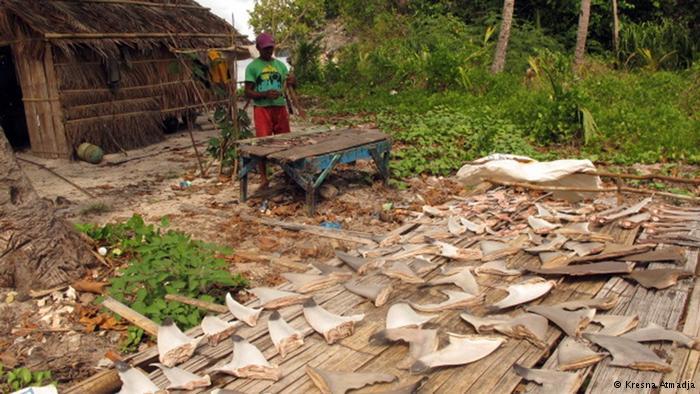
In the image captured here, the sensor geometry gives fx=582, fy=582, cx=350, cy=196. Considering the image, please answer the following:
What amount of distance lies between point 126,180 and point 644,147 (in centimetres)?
756

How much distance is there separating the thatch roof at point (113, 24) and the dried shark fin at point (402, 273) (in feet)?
18.8

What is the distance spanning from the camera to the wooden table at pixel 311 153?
6227 millimetres

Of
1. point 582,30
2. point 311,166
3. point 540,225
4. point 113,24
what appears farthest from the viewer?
point 582,30

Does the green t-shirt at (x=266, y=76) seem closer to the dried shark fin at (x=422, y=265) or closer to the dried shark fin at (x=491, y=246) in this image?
the dried shark fin at (x=491, y=246)

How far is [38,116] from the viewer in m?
9.86

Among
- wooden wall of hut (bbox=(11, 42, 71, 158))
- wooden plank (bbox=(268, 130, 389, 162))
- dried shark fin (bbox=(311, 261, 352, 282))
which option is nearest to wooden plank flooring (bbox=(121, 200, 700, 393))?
dried shark fin (bbox=(311, 261, 352, 282))

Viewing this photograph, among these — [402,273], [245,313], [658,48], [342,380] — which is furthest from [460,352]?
[658,48]

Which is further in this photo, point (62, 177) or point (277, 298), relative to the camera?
point (62, 177)

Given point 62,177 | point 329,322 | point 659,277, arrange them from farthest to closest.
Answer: point 62,177 < point 659,277 < point 329,322

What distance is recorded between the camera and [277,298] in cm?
281

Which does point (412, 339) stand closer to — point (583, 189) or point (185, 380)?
point (185, 380)

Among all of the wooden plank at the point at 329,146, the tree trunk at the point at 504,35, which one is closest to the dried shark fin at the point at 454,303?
the wooden plank at the point at 329,146

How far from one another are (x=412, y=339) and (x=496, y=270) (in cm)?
95

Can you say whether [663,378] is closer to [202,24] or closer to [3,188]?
[3,188]
